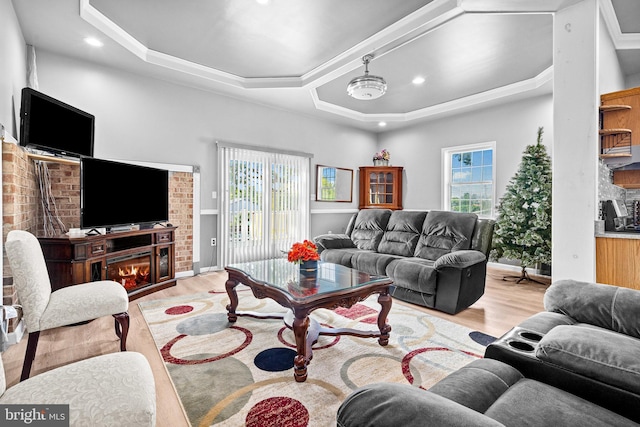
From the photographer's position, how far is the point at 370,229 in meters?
4.64

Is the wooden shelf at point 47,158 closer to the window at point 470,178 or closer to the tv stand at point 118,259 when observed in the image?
the tv stand at point 118,259

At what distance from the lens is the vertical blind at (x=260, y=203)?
4.97 metres

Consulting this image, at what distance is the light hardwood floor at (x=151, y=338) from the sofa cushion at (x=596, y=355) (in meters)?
1.67

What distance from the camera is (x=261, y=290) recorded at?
2381 millimetres

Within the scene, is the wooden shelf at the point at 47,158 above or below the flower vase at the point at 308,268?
above

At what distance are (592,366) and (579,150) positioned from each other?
78.4 inches

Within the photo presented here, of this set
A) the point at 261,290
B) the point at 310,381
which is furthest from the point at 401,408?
the point at 261,290

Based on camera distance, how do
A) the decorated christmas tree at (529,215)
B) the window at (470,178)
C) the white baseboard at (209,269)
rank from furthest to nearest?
the window at (470,178) → the white baseboard at (209,269) → the decorated christmas tree at (529,215)

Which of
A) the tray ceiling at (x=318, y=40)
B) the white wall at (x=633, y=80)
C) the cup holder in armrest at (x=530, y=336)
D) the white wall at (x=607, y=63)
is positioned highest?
the tray ceiling at (x=318, y=40)

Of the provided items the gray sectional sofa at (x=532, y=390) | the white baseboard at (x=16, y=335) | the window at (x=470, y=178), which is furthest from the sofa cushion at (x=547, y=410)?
the window at (x=470, y=178)

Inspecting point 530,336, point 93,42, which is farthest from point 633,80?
point 93,42

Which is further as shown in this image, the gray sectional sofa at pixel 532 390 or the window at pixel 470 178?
the window at pixel 470 178

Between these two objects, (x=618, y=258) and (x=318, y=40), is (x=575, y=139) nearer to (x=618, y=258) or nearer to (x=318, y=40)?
(x=618, y=258)

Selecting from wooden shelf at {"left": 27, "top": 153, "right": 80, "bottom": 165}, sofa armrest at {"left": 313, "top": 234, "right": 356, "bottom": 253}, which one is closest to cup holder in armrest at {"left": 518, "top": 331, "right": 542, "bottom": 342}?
sofa armrest at {"left": 313, "top": 234, "right": 356, "bottom": 253}
